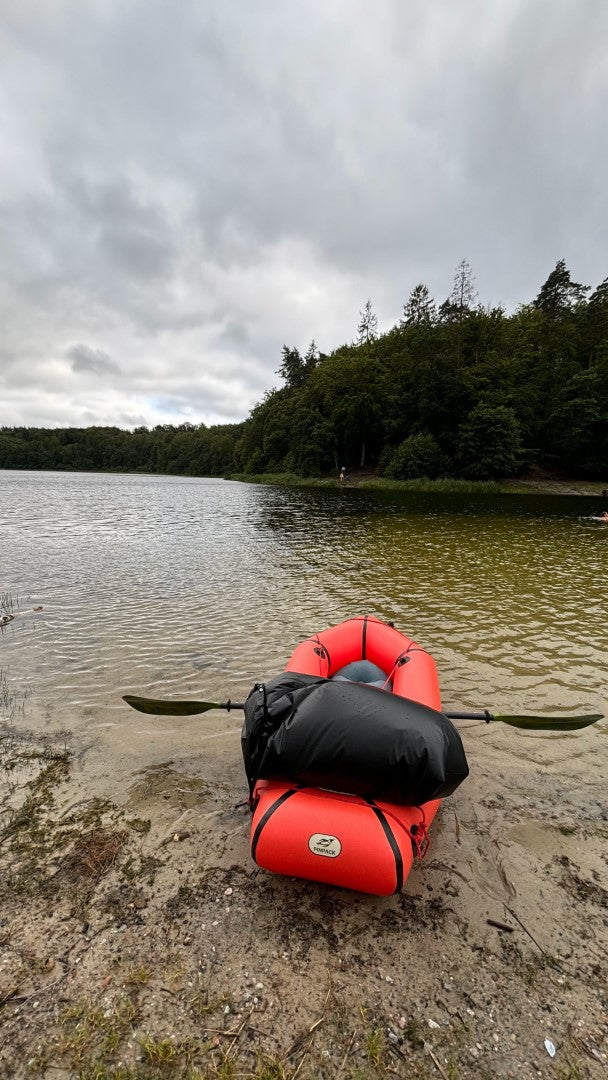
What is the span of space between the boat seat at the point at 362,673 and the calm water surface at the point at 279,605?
140cm

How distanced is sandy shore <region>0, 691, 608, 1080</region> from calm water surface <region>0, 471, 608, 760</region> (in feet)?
6.05

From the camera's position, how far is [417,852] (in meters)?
2.82

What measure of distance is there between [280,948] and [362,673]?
257 centimetres

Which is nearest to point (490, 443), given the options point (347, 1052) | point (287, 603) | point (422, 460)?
point (422, 460)

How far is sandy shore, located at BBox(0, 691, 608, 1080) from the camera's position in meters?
2.03

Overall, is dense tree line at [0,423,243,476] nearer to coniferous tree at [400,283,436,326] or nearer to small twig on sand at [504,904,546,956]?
coniferous tree at [400,283,436,326]

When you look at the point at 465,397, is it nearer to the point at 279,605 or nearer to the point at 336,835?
the point at 279,605

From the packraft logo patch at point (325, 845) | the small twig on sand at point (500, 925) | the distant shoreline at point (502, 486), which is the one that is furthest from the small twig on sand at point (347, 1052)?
the distant shoreline at point (502, 486)

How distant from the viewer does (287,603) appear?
9.50 m

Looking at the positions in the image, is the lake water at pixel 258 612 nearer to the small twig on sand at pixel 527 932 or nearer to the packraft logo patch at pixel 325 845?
the packraft logo patch at pixel 325 845

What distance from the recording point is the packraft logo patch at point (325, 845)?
102 inches

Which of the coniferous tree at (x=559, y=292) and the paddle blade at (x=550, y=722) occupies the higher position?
the coniferous tree at (x=559, y=292)

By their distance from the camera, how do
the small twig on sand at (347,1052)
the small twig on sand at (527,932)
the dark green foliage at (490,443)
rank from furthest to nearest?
the dark green foliage at (490,443) → the small twig on sand at (527,932) → the small twig on sand at (347,1052)

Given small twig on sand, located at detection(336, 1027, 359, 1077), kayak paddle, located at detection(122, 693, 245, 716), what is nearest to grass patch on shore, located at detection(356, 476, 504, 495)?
kayak paddle, located at detection(122, 693, 245, 716)
